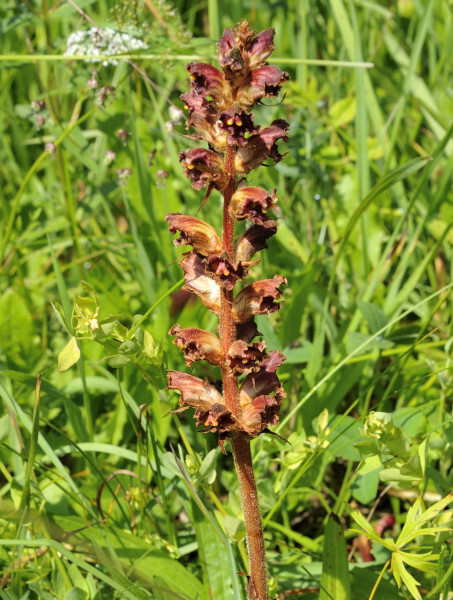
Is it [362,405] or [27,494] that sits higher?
[27,494]

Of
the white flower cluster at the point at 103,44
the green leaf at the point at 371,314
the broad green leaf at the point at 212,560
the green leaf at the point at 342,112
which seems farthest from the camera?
the green leaf at the point at 342,112

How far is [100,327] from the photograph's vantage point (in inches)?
81.0

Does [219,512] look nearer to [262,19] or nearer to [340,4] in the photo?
[340,4]

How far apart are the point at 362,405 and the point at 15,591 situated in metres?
1.63

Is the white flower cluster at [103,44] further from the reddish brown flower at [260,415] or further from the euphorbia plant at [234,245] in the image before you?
the reddish brown flower at [260,415]

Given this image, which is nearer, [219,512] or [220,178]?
[220,178]

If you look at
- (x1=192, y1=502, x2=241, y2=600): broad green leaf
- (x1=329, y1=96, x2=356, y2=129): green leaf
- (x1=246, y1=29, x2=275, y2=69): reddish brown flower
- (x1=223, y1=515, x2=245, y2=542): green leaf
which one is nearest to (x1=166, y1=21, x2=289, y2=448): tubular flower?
(x1=246, y1=29, x2=275, y2=69): reddish brown flower

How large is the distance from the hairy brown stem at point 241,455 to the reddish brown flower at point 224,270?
4cm

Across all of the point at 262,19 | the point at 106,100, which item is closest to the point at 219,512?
the point at 106,100

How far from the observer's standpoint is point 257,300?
1.90 meters

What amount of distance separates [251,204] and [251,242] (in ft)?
0.41

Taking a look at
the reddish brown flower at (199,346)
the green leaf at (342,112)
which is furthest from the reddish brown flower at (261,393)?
the green leaf at (342,112)

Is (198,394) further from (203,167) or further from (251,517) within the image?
(203,167)

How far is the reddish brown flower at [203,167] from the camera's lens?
181cm
